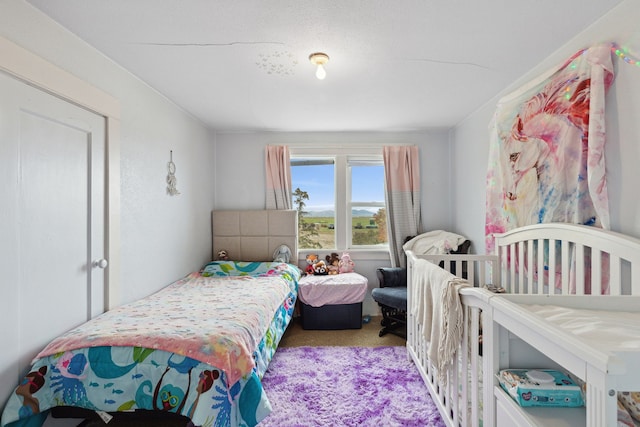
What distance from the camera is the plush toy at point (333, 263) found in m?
3.70

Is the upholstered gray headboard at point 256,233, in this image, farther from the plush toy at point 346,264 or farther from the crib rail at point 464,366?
the crib rail at point 464,366

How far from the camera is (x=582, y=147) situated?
1.63 meters

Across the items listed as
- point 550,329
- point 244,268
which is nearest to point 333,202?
point 244,268

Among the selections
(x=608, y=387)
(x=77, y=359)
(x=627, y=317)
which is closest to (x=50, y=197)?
(x=77, y=359)

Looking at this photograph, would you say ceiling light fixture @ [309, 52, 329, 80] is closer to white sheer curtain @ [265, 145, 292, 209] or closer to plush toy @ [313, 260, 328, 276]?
white sheer curtain @ [265, 145, 292, 209]

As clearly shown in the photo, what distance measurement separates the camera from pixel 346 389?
2.20 metres

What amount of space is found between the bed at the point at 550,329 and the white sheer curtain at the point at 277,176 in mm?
2142

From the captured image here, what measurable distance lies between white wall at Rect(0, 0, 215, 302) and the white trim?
6cm

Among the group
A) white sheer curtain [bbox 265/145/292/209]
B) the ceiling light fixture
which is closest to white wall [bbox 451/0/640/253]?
the ceiling light fixture

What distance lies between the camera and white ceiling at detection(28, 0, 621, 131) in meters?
1.50

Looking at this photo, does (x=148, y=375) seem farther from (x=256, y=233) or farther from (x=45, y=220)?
(x=256, y=233)

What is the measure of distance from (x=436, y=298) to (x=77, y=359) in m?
1.79

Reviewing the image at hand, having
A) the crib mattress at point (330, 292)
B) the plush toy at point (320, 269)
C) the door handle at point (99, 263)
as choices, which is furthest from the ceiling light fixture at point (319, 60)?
the plush toy at point (320, 269)

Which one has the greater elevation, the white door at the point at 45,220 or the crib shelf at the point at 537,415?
the white door at the point at 45,220
